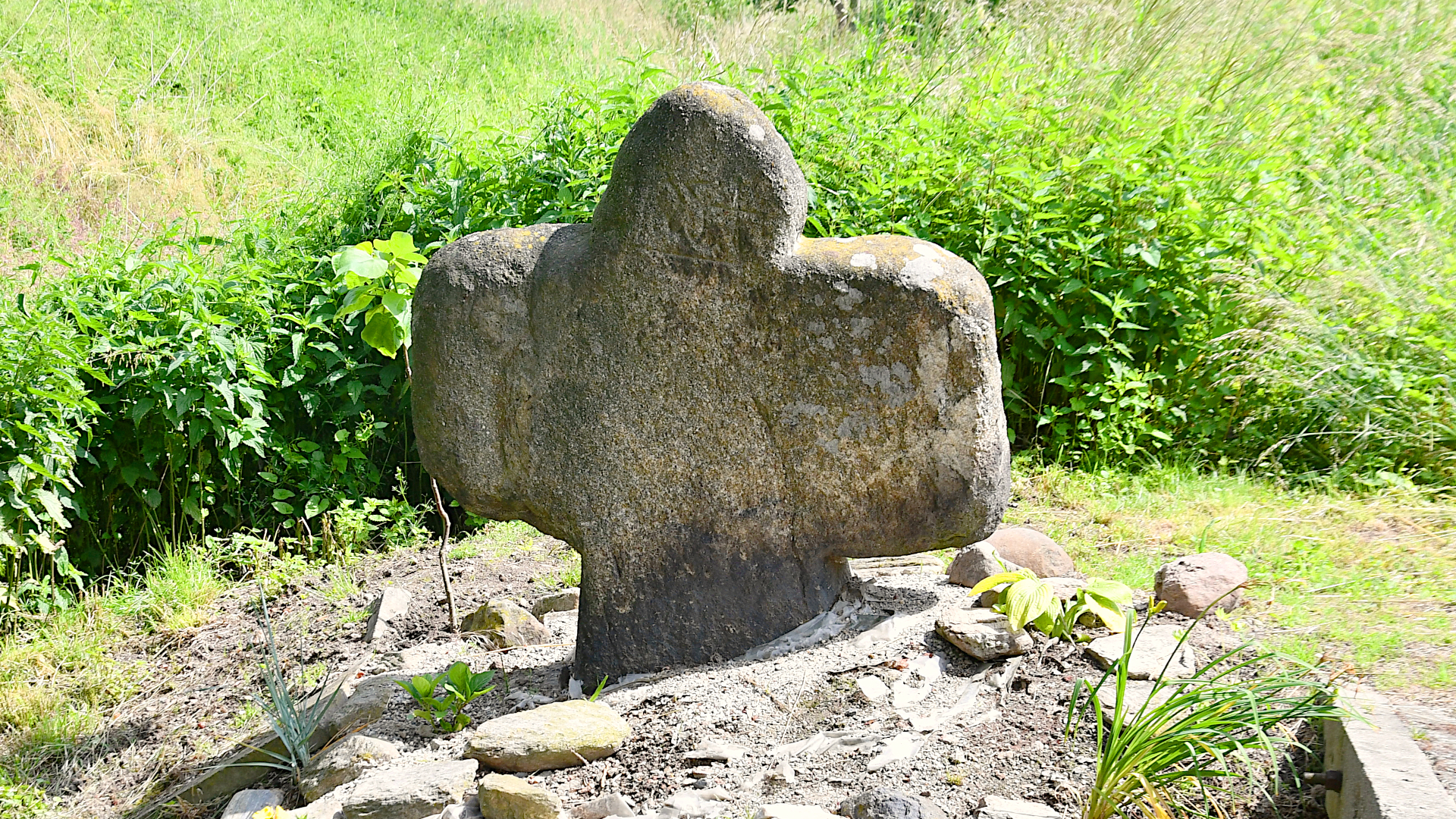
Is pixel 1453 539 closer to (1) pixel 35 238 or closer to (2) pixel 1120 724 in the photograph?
(2) pixel 1120 724

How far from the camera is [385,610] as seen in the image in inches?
155

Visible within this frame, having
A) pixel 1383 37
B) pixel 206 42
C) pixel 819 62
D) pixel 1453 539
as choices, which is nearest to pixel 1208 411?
pixel 1453 539

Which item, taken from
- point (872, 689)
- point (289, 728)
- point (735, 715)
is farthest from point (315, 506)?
point (872, 689)

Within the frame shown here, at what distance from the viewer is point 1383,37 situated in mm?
7918

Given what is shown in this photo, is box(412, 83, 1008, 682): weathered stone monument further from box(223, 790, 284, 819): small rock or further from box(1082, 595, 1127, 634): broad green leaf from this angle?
box(223, 790, 284, 819): small rock

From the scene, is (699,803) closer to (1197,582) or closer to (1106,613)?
(1106,613)

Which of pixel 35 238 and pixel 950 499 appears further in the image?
pixel 35 238

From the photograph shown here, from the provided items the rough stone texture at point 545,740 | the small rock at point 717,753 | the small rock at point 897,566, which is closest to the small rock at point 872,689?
the small rock at point 717,753

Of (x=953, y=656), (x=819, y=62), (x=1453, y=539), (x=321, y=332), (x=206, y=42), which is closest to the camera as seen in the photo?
(x=953, y=656)

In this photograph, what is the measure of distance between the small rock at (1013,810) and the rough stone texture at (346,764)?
1476mm

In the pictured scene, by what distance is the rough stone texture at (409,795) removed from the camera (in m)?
2.48

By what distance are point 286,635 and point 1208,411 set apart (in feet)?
13.4

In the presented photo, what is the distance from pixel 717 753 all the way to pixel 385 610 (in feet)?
6.02

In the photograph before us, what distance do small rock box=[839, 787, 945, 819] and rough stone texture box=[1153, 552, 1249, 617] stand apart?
125cm
